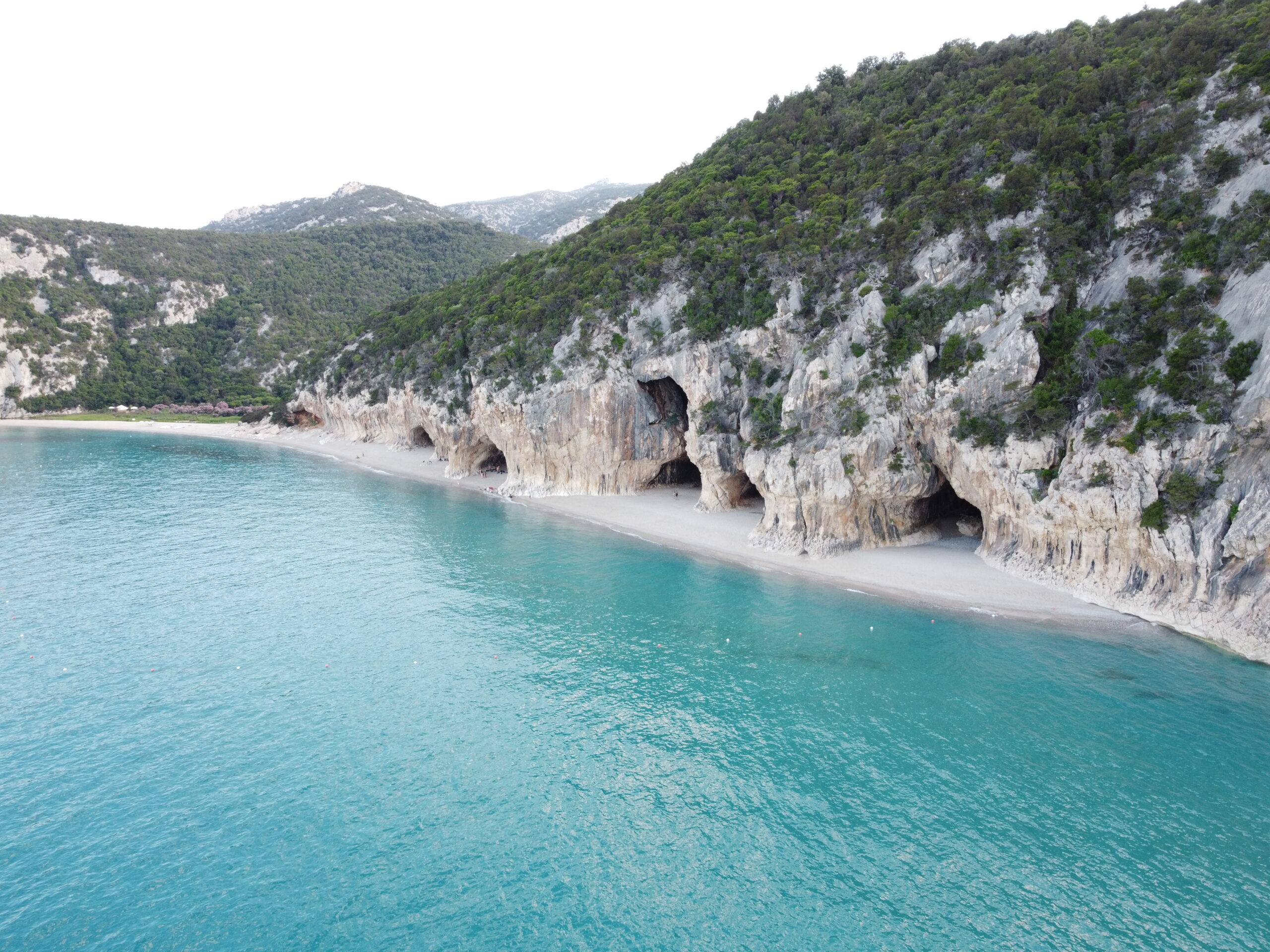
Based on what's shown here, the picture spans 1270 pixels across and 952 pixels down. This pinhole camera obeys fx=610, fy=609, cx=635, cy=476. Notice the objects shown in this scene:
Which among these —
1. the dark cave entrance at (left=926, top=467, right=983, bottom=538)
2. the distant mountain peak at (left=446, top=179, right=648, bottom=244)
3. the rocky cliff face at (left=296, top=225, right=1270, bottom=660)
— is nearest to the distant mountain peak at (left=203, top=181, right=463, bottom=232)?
the distant mountain peak at (left=446, top=179, right=648, bottom=244)

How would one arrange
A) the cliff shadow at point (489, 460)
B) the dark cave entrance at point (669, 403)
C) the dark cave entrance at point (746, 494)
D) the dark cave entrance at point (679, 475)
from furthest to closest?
the cliff shadow at point (489, 460) → the dark cave entrance at point (679, 475) → the dark cave entrance at point (669, 403) → the dark cave entrance at point (746, 494)

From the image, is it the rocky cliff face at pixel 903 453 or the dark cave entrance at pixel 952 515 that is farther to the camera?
the dark cave entrance at pixel 952 515

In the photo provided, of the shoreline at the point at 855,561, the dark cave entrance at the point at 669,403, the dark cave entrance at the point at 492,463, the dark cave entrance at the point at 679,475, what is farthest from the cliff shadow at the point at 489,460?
the dark cave entrance at the point at 669,403

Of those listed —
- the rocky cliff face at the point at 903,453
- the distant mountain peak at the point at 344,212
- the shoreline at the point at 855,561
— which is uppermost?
the distant mountain peak at the point at 344,212

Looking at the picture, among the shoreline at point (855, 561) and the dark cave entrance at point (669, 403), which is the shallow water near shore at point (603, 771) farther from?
the dark cave entrance at point (669, 403)

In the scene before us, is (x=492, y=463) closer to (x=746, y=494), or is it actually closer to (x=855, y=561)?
(x=746, y=494)

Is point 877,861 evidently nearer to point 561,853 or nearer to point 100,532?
point 561,853
